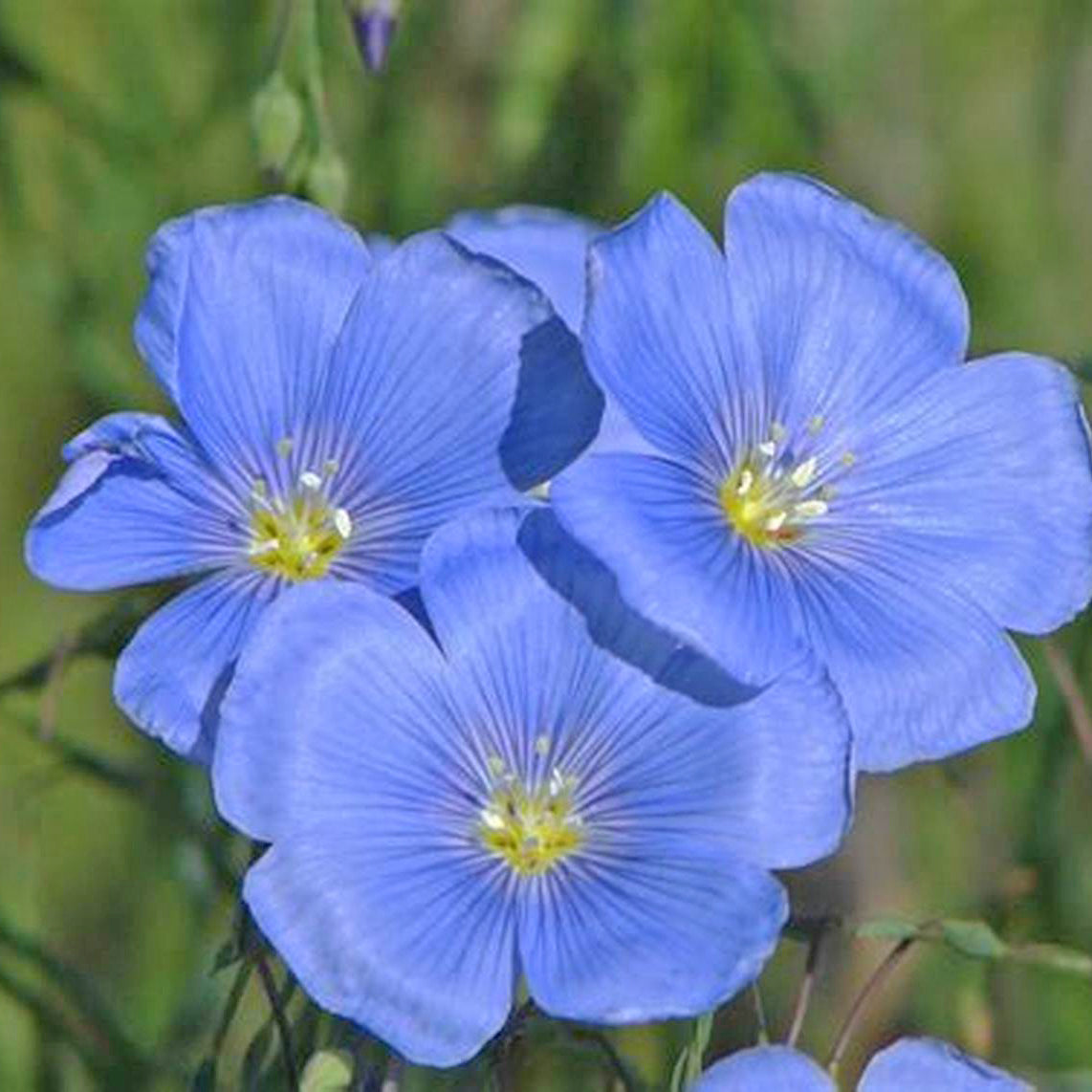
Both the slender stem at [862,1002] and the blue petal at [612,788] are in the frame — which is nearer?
the blue petal at [612,788]

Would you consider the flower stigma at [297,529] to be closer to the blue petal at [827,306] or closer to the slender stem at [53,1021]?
the blue petal at [827,306]

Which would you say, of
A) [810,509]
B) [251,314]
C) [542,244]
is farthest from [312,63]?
[810,509]

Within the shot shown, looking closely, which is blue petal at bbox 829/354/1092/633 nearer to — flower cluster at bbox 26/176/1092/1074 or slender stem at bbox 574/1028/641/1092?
flower cluster at bbox 26/176/1092/1074

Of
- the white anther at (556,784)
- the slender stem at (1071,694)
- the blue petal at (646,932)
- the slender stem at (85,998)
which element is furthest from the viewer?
the slender stem at (85,998)

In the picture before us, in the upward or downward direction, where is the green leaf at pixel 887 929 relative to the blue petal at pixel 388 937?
downward

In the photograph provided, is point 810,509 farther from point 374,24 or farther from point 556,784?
point 374,24

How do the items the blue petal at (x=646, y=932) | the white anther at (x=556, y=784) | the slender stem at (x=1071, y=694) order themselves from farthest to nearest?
the slender stem at (x=1071, y=694) < the white anther at (x=556, y=784) < the blue petal at (x=646, y=932)

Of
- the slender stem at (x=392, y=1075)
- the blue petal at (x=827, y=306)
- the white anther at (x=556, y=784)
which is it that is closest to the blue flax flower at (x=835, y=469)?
the blue petal at (x=827, y=306)
